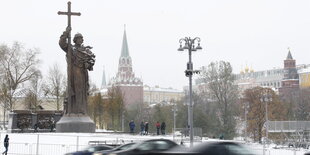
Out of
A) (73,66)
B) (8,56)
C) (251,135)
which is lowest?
(251,135)

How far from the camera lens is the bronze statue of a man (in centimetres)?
3159

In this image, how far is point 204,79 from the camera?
211 feet

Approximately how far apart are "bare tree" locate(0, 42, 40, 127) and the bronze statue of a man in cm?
3507

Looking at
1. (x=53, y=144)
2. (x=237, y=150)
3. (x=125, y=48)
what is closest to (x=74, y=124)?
(x=53, y=144)

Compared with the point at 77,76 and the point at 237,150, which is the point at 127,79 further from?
the point at 237,150

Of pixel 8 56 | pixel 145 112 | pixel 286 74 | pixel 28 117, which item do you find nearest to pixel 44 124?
pixel 28 117

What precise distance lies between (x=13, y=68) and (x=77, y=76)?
125 feet

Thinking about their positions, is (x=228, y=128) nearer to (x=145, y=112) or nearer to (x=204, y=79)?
(x=204, y=79)

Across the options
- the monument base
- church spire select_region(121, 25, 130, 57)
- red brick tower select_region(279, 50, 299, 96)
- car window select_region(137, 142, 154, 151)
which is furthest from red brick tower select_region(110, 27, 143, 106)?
car window select_region(137, 142, 154, 151)

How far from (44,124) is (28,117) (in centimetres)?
163

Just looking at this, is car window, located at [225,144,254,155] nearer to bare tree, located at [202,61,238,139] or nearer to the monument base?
the monument base

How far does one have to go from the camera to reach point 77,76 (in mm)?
31672

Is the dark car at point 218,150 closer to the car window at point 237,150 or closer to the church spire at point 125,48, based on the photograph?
the car window at point 237,150

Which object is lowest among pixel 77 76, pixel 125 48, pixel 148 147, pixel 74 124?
pixel 148 147
